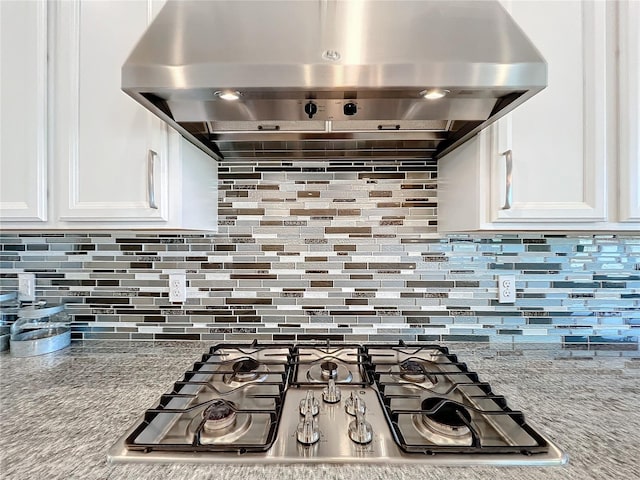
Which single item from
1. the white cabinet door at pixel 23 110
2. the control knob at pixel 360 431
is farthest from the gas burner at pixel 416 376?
the white cabinet door at pixel 23 110

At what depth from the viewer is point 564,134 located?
95cm

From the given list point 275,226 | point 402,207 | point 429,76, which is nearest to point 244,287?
point 275,226

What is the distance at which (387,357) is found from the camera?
1157 mm

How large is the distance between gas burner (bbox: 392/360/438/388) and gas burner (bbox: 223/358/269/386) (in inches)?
16.2

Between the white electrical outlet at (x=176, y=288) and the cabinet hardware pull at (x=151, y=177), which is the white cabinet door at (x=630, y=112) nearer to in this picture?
the cabinet hardware pull at (x=151, y=177)

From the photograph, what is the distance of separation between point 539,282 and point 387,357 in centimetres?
70

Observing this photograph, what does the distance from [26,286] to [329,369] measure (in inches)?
50.8

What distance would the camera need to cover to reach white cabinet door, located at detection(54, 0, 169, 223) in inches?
37.6

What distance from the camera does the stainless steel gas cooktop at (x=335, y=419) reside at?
2.10 ft

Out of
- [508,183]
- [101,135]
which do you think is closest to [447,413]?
[508,183]

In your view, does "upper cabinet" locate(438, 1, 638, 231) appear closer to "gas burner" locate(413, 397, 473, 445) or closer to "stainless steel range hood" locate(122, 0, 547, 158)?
"stainless steel range hood" locate(122, 0, 547, 158)

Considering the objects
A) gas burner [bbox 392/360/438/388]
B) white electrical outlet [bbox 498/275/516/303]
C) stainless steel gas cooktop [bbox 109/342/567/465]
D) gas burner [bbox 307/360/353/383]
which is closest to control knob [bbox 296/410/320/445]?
stainless steel gas cooktop [bbox 109/342/567/465]

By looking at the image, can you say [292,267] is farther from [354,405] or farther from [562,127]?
[562,127]

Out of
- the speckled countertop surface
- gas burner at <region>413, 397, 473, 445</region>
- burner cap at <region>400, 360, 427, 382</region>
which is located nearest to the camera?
the speckled countertop surface
